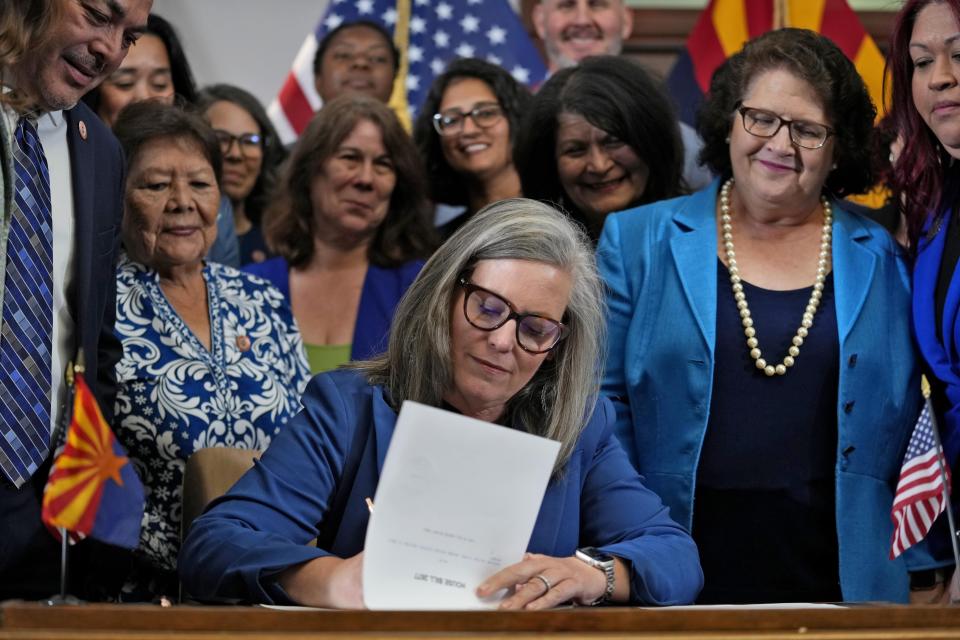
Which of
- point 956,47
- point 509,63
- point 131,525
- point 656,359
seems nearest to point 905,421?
point 656,359

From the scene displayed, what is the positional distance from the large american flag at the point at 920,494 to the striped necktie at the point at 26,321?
5.67ft

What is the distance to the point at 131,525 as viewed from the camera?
2.21 meters

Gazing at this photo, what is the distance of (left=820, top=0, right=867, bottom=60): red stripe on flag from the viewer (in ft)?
17.1

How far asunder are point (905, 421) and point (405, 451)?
1519 mm

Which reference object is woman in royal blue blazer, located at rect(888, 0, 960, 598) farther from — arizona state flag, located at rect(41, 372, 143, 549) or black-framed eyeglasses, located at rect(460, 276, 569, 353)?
arizona state flag, located at rect(41, 372, 143, 549)

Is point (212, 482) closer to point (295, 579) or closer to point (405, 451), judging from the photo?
point (295, 579)

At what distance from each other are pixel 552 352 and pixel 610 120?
1193mm

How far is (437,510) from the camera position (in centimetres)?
198

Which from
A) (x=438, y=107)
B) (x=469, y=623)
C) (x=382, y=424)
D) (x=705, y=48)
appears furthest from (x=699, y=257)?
(x=705, y=48)

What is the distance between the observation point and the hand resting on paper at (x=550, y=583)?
6.74ft

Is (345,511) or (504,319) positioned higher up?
(504,319)

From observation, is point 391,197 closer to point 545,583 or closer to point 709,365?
point 709,365

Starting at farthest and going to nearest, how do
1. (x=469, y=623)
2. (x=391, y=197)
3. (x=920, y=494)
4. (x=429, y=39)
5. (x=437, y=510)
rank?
(x=429, y=39), (x=391, y=197), (x=920, y=494), (x=437, y=510), (x=469, y=623)

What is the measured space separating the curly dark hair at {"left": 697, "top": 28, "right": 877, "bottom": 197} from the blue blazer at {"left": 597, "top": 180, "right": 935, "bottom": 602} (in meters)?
0.12
